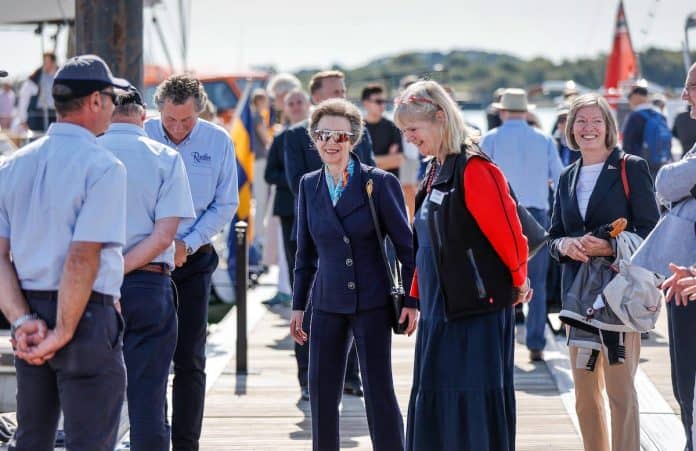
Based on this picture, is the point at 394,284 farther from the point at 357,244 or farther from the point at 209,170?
the point at 209,170

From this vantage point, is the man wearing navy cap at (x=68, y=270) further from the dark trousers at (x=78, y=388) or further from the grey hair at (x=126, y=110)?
the grey hair at (x=126, y=110)

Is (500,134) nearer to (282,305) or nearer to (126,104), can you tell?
(282,305)

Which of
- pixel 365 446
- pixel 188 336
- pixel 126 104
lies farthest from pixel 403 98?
pixel 365 446

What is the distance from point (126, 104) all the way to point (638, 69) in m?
23.6

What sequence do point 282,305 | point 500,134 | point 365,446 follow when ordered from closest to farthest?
point 365,446, point 500,134, point 282,305

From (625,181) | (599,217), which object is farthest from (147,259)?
(625,181)

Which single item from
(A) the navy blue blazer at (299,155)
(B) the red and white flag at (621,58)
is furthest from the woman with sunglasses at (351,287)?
(B) the red and white flag at (621,58)

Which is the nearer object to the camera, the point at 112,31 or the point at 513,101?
the point at 112,31

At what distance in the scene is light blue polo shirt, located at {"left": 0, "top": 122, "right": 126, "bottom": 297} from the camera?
4.64m

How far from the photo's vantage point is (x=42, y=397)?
189 inches

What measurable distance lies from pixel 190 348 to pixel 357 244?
1062 millimetres

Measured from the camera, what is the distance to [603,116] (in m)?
6.45

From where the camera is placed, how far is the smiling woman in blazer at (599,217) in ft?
20.9

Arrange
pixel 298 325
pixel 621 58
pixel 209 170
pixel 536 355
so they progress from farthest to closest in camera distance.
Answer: pixel 621 58 → pixel 536 355 → pixel 209 170 → pixel 298 325
